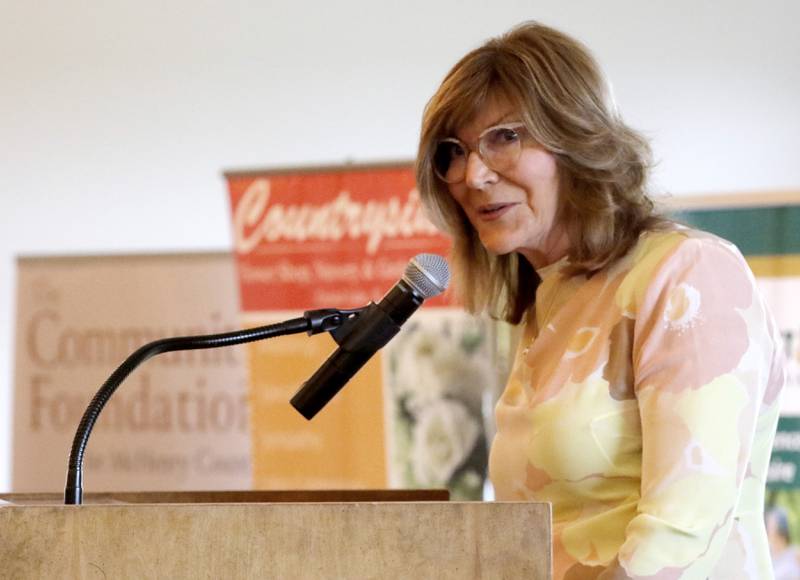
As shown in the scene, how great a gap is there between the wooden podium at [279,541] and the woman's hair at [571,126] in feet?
2.06

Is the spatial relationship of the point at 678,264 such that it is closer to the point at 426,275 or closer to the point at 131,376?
the point at 426,275

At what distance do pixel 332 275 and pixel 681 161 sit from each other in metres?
1.70

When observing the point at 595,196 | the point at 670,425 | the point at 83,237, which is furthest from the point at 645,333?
the point at 83,237

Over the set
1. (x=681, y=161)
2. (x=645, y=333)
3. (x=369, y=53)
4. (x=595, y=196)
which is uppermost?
(x=369, y=53)

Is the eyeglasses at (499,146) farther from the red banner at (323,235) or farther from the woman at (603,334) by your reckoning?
the red banner at (323,235)

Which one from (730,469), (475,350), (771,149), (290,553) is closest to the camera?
(290,553)

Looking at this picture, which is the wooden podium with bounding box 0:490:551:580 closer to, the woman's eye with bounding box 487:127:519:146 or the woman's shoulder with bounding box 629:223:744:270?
the woman's shoulder with bounding box 629:223:744:270

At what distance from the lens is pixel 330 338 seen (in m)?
4.09

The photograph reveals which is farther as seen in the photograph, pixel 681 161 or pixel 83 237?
pixel 83 237

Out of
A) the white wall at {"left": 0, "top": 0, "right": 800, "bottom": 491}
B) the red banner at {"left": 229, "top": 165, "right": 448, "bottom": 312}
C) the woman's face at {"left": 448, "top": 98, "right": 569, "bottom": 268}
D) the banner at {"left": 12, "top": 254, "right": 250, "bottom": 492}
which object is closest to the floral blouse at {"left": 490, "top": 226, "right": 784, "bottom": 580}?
the woman's face at {"left": 448, "top": 98, "right": 569, "bottom": 268}

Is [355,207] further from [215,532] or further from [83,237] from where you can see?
[215,532]

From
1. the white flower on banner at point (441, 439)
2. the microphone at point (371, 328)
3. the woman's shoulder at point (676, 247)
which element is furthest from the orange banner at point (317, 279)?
the microphone at point (371, 328)

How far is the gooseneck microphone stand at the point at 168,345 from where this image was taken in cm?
122

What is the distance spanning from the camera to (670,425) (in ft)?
4.33
